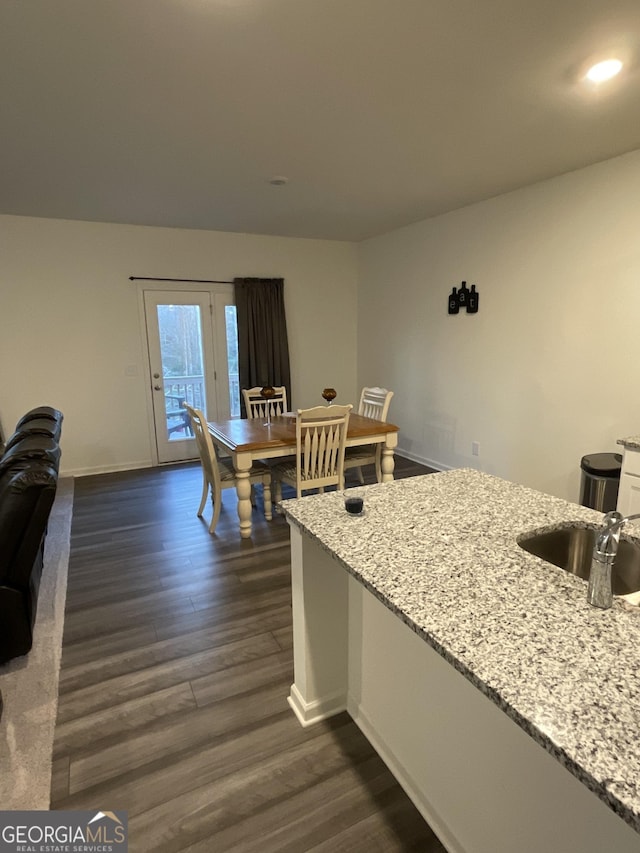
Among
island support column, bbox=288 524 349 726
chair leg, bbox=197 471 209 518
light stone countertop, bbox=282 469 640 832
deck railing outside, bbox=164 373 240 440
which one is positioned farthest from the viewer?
deck railing outside, bbox=164 373 240 440

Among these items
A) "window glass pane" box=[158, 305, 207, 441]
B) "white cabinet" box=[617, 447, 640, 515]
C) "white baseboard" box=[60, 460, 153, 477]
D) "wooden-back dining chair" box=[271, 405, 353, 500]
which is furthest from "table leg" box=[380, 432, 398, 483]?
"white baseboard" box=[60, 460, 153, 477]

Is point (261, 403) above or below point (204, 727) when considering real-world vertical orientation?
above

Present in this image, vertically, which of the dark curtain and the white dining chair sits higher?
the dark curtain

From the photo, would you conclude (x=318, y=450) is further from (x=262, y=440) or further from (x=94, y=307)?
(x=94, y=307)

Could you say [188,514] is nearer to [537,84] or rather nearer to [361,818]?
[361,818]

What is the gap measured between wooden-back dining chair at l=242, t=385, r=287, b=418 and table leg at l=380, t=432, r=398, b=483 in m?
1.23

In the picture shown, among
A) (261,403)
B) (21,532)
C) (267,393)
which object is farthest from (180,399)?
(21,532)

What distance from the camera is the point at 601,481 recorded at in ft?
9.59

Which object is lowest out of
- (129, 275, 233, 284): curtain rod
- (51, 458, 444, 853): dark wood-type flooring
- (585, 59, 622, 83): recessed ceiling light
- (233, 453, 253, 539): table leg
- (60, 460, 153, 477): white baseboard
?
(51, 458, 444, 853): dark wood-type flooring

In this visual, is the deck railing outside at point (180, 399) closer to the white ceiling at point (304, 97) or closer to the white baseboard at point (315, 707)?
→ the white ceiling at point (304, 97)

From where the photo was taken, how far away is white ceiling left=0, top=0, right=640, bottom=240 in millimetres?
1693

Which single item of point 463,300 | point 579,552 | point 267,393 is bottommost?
point 579,552

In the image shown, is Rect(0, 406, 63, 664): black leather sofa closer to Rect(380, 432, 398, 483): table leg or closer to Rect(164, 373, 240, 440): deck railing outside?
Rect(380, 432, 398, 483): table leg

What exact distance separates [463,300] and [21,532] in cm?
398
